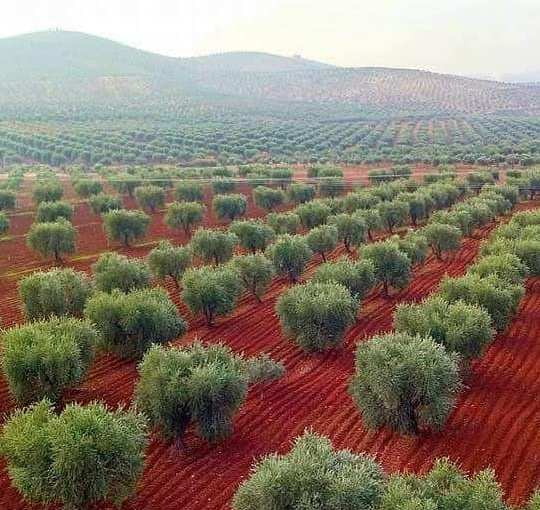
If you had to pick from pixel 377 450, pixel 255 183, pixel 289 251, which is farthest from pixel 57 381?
pixel 255 183

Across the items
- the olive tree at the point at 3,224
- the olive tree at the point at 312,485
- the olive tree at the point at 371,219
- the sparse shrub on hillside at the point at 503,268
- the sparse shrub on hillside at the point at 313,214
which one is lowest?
the olive tree at the point at 3,224

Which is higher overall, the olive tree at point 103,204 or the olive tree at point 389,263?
the olive tree at point 389,263

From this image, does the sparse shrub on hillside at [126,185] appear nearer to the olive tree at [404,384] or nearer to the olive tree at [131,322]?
the olive tree at [131,322]

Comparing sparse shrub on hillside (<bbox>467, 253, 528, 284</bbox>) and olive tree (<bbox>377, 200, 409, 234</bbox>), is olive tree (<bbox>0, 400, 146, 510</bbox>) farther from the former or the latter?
olive tree (<bbox>377, 200, 409, 234</bbox>)

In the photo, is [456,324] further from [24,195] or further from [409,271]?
[24,195]

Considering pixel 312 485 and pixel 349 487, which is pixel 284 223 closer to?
pixel 312 485

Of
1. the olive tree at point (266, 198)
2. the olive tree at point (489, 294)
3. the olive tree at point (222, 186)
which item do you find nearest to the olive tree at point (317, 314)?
the olive tree at point (489, 294)
